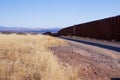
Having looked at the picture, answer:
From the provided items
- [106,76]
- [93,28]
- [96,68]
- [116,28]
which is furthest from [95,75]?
[93,28]

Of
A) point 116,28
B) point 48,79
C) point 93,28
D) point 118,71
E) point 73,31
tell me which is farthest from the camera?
point 73,31

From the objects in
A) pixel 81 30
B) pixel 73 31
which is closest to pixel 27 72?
pixel 81 30

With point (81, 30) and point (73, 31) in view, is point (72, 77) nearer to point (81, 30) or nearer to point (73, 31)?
point (81, 30)

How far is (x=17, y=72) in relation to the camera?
942 cm

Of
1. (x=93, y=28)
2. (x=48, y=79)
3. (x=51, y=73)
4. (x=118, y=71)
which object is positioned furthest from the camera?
(x=93, y=28)

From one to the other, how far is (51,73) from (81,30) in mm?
54964

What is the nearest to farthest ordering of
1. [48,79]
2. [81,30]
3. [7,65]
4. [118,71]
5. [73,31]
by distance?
[48,79]
[7,65]
[118,71]
[81,30]
[73,31]

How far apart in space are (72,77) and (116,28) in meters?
31.8

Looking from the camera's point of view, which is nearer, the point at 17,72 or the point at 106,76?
the point at 17,72

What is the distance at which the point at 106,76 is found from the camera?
10.4 metres

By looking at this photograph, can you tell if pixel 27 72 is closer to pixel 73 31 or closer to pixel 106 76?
pixel 106 76

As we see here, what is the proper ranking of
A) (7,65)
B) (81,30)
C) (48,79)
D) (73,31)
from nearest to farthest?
(48,79), (7,65), (81,30), (73,31)

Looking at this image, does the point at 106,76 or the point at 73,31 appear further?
the point at 73,31

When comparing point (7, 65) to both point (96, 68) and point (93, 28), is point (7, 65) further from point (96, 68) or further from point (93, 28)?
point (93, 28)
